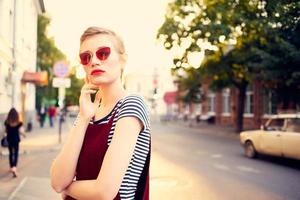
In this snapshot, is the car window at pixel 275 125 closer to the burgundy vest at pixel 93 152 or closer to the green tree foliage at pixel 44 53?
the burgundy vest at pixel 93 152

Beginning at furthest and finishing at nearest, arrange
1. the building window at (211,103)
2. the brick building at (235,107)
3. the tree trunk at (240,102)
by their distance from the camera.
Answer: the building window at (211,103)
the brick building at (235,107)
the tree trunk at (240,102)

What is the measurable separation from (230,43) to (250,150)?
859 centimetres

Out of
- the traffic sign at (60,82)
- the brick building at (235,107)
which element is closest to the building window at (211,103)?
the brick building at (235,107)

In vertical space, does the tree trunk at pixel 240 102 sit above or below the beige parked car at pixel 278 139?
above

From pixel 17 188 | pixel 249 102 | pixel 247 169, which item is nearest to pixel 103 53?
pixel 17 188

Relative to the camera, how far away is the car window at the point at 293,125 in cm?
1258

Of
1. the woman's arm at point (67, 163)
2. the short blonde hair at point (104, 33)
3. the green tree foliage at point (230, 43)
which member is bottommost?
the woman's arm at point (67, 163)

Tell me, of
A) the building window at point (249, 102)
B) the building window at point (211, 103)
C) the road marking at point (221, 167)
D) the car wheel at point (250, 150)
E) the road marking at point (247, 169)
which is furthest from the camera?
the building window at point (211, 103)

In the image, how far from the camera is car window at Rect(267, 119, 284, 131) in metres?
13.4

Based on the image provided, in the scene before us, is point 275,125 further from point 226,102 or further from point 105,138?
point 226,102

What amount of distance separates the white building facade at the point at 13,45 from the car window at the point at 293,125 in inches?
360

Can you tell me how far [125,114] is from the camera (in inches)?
66.4

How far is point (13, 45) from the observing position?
1948cm

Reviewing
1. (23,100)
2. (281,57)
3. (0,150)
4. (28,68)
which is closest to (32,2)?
(28,68)
